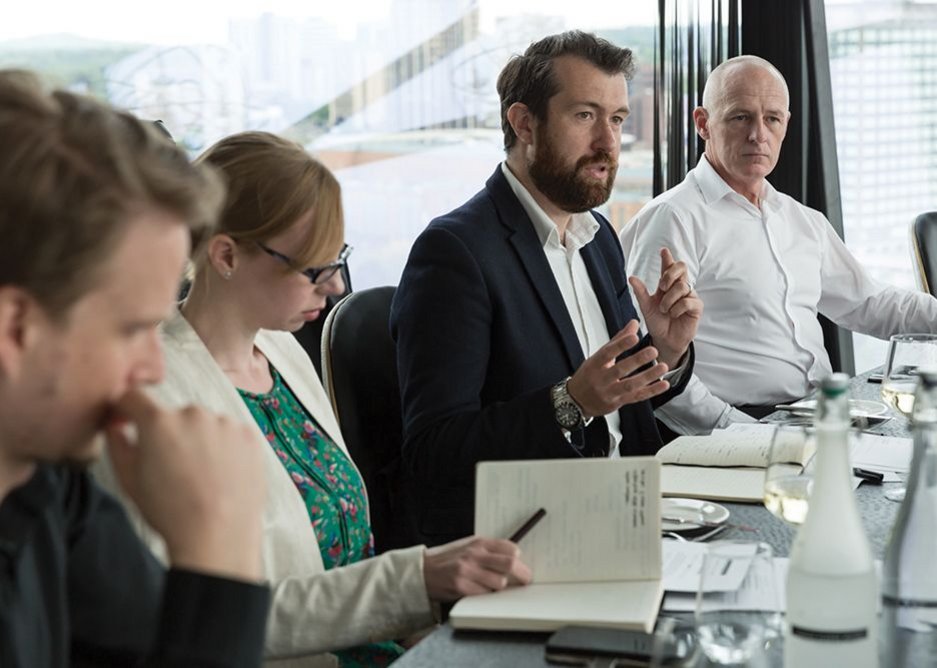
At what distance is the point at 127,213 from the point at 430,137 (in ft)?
12.8

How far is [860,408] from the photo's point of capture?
2465mm

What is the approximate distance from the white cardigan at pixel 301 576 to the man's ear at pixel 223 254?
0.10 meters

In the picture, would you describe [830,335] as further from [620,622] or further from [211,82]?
[620,622]

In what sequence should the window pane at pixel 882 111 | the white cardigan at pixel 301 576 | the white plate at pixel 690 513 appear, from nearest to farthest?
the white cardigan at pixel 301 576 → the white plate at pixel 690 513 → the window pane at pixel 882 111

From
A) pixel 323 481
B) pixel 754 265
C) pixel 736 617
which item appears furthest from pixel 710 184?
pixel 736 617

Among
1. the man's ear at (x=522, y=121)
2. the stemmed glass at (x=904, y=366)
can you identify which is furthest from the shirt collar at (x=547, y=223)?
the stemmed glass at (x=904, y=366)

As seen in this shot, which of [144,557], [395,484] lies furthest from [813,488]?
[395,484]

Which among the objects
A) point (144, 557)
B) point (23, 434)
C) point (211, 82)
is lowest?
point (144, 557)

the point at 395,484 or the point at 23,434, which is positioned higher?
the point at 23,434

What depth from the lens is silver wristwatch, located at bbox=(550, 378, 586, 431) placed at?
7.04ft

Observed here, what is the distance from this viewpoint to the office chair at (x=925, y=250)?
12.3ft

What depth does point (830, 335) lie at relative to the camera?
4570 mm

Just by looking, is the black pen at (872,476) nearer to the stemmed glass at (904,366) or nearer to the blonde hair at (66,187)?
the stemmed glass at (904,366)

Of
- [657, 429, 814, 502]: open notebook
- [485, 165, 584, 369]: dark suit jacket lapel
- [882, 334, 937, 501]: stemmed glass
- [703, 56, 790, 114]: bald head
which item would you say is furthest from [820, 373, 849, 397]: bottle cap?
[703, 56, 790, 114]: bald head
